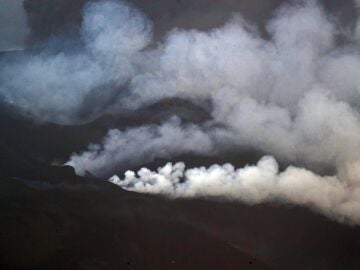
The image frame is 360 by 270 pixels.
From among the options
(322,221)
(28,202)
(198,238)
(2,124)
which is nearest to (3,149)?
(2,124)

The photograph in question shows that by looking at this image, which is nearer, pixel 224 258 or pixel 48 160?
pixel 48 160

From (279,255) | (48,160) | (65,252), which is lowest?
(65,252)

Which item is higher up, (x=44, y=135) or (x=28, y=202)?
(x=44, y=135)

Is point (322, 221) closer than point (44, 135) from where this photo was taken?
No

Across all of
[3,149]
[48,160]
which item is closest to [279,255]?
[48,160]

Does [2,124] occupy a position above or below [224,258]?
above

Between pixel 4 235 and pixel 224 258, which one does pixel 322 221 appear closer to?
pixel 224 258

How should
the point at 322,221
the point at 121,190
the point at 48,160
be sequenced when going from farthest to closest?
the point at 322,221, the point at 121,190, the point at 48,160

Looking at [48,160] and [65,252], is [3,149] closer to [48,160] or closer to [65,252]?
[48,160]

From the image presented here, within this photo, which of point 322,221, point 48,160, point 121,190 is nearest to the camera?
point 48,160
